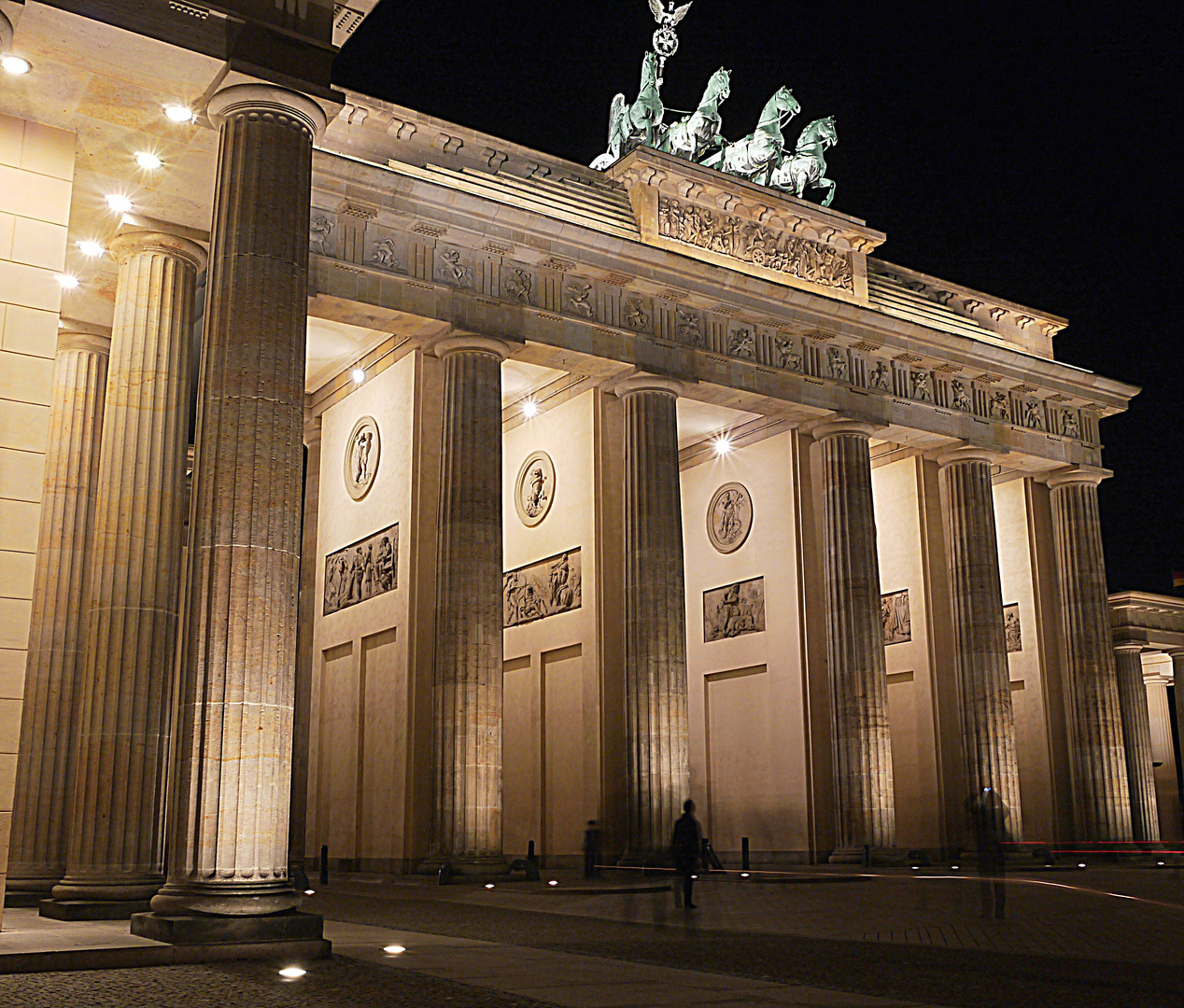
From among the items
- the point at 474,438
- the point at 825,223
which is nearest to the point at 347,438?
the point at 474,438

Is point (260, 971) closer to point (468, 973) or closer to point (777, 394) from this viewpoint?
point (468, 973)

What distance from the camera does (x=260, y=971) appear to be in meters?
10.4

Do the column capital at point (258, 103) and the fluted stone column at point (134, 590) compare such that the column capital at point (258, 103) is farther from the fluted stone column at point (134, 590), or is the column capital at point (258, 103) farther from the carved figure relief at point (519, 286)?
the carved figure relief at point (519, 286)

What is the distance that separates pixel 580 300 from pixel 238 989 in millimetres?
19664

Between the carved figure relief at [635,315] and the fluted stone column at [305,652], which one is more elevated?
the carved figure relief at [635,315]

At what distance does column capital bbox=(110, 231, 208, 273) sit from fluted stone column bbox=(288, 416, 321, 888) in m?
13.1

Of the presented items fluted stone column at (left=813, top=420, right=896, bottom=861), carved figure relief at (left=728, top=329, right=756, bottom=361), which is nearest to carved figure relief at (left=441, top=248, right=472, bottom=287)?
carved figure relief at (left=728, top=329, right=756, bottom=361)

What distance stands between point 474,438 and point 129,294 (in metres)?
8.93

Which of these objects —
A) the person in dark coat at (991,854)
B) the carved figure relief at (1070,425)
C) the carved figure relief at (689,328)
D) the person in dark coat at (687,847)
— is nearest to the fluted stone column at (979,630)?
the carved figure relief at (1070,425)

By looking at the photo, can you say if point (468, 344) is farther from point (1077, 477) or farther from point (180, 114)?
point (1077, 477)

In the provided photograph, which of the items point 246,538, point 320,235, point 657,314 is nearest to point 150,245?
point 246,538

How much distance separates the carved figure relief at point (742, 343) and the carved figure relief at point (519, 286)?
18.2ft

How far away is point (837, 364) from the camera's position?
31.2m

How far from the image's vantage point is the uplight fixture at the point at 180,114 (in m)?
14.0
